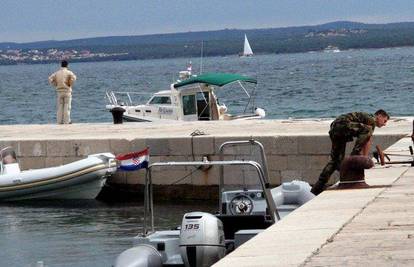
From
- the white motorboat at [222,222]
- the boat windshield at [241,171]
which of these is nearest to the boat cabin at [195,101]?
the boat windshield at [241,171]

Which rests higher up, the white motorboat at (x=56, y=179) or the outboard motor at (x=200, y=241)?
the outboard motor at (x=200, y=241)

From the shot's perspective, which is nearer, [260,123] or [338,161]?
[338,161]

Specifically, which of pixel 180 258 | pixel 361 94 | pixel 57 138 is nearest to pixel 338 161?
pixel 180 258

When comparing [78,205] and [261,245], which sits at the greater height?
[261,245]

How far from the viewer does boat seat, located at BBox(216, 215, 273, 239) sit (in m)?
12.6

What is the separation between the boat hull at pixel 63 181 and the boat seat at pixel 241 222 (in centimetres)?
875

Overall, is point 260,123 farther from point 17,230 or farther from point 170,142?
point 17,230

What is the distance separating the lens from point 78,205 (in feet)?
72.2

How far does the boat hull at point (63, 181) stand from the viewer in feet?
70.3

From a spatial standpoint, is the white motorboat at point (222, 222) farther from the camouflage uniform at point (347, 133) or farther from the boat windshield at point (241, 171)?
the camouflage uniform at point (347, 133)

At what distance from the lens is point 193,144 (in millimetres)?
21188

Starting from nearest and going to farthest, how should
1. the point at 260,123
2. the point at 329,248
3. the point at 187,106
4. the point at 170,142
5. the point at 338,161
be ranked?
the point at 329,248 → the point at 338,161 → the point at 170,142 → the point at 260,123 → the point at 187,106

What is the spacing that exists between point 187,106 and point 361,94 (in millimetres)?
27361

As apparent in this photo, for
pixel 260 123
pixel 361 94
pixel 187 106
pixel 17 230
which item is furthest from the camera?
pixel 361 94
